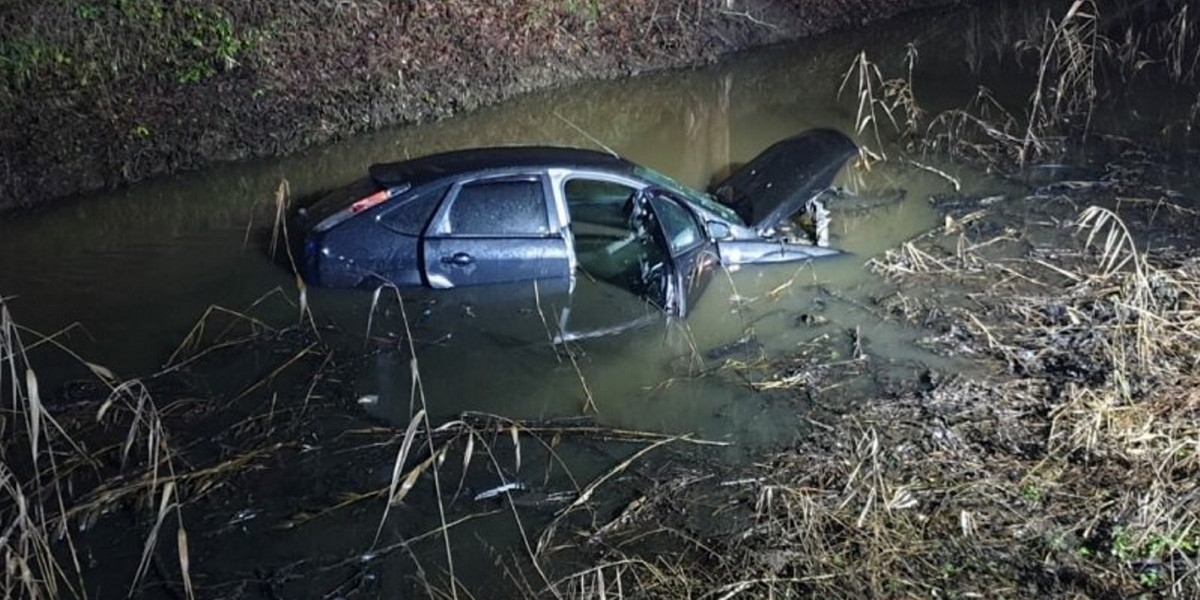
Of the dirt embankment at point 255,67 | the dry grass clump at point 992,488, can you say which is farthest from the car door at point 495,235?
the dirt embankment at point 255,67

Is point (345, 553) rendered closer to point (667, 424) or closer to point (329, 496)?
point (329, 496)

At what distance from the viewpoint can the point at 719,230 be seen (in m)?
10.3

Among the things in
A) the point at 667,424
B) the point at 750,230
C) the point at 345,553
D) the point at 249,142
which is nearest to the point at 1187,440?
the point at 667,424

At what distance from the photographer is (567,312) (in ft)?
32.2

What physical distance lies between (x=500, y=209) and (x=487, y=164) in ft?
1.29

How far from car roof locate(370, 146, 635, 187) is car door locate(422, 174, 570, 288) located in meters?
0.12

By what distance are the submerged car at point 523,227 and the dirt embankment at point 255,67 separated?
4.70 m

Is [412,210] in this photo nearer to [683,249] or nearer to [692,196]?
[683,249]

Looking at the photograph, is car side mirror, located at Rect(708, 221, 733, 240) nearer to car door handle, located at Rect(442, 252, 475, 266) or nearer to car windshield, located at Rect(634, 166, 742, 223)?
car windshield, located at Rect(634, 166, 742, 223)

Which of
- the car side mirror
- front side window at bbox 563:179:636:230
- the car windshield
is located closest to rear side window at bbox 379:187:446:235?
front side window at bbox 563:179:636:230

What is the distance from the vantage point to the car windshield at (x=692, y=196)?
9.98m

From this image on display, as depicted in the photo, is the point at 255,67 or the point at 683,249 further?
the point at 255,67


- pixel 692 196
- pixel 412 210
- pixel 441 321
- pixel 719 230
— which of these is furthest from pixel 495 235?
pixel 719 230

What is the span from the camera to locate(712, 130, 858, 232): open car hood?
34.9 feet
